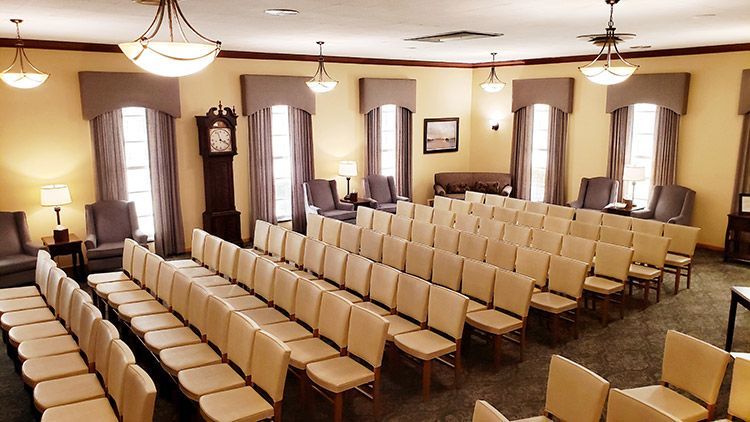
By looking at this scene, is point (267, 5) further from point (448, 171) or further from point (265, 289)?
point (448, 171)

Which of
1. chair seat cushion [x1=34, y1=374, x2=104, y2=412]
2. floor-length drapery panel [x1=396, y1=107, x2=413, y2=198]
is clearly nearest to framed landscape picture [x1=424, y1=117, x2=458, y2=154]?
floor-length drapery panel [x1=396, y1=107, x2=413, y2=198]

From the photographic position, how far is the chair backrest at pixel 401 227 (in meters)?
8.58

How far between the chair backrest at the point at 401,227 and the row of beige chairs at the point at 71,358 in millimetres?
4536

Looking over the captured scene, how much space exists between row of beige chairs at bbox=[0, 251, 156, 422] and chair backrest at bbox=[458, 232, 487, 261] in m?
4.37

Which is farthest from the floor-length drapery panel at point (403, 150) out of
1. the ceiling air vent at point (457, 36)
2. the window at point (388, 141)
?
the ceiling air vent at point (457, 36)

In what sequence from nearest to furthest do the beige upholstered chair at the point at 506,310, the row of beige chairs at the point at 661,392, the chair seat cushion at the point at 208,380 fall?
the row of beige chairs at the point at 661,392 < the chair seat cushion at the point at 208,380 < the beige upholstered chair at the point at 506,310

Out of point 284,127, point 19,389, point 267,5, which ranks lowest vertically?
point 19,389

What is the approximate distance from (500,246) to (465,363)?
1.77 meters

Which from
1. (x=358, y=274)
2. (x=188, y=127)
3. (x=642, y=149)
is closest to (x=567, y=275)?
(x=358, y=274)

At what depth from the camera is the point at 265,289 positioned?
6031mm

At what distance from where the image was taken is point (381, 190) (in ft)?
39.9

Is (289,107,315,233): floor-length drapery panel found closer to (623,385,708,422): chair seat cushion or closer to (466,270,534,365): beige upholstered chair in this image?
(466,270,534,365): beige upholstered chair

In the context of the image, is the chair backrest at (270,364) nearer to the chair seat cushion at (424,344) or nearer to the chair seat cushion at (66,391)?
the chair seat cushion at (66,391)

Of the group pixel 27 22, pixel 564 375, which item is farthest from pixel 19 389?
pixel 564 375
